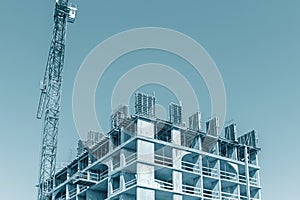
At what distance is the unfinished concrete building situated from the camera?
6131 centimetres

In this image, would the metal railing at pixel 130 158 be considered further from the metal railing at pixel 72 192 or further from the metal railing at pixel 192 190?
the metal railing at pixel 72 192

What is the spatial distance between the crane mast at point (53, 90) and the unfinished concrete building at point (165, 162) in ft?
14.9

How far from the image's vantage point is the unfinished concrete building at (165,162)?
201ft

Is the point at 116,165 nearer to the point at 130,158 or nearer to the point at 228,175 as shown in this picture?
the point at 130,158

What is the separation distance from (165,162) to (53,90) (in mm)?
25537

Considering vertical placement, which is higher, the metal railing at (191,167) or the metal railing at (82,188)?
the metal railing at (191,167)

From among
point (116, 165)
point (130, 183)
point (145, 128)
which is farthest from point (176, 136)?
point (130, 183)

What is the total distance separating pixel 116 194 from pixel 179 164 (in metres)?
9.13

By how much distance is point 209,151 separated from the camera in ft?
226

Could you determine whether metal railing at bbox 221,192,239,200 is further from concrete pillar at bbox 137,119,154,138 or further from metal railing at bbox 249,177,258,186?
concrete pillar at bbox 137,119,154,138

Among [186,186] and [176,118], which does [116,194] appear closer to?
[186,186]

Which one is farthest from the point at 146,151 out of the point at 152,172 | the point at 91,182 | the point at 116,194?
the point at 91,182

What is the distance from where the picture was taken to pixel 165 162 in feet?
207

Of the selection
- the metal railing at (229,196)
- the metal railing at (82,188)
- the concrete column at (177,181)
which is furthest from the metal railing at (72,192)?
the metal railing at (229,196)
